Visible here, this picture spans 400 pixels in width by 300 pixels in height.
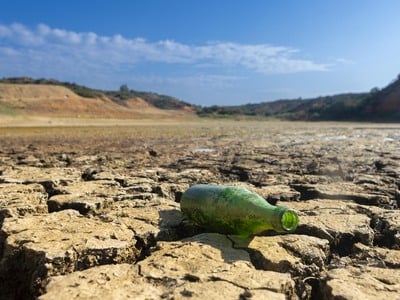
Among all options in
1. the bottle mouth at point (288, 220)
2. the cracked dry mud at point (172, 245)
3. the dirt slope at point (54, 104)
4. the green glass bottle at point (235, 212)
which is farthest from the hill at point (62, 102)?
the bottle mouth at point (288, 220)

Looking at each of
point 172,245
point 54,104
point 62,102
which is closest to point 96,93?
point 62,102

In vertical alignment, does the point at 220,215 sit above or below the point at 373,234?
above

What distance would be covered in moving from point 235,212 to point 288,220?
12.1 inches

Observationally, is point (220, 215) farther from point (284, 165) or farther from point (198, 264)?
point (284, 165)

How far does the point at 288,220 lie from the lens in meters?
2.32

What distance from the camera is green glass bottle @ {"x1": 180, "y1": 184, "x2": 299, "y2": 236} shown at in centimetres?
232

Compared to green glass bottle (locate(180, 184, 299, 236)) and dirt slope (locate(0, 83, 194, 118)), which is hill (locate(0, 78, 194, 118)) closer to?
dirt slope (locate(0, 83, 194, 118))

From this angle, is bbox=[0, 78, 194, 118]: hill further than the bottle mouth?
Yes

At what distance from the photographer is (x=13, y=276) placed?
7.93 feet

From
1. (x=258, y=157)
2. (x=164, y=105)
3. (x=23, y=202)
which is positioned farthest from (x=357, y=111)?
(x=23, y=202)

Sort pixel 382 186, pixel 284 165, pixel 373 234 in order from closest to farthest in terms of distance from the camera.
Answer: pixel 373 234 → pixel 382 186 → pixel 284 165

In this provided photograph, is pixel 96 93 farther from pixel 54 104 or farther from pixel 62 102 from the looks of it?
pixel 54 104

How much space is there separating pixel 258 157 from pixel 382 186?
2879 millimetres

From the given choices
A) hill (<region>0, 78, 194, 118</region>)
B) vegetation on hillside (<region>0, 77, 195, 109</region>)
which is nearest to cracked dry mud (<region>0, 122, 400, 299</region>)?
hill (<region>0, 78, 194, 118</region>)
